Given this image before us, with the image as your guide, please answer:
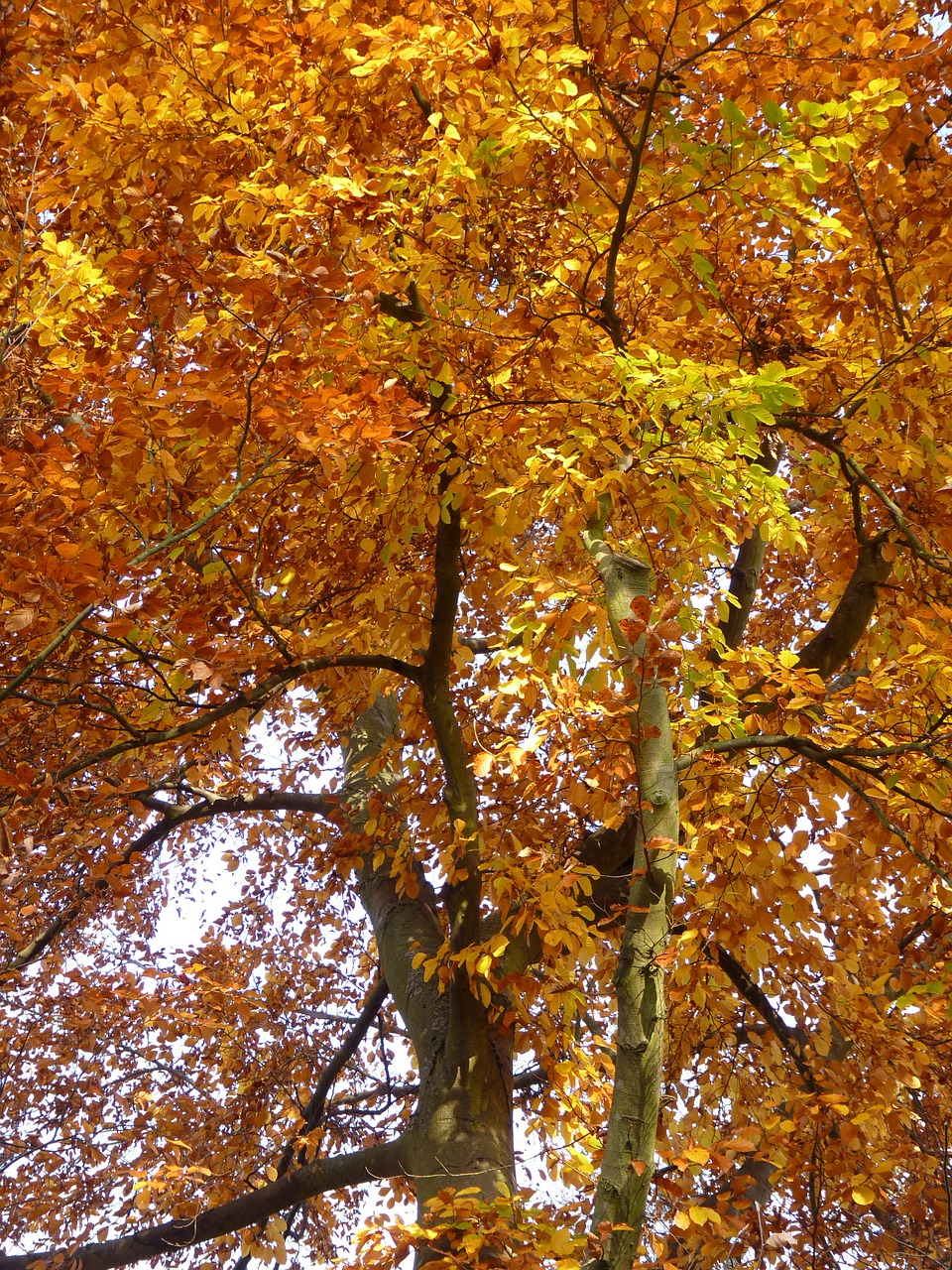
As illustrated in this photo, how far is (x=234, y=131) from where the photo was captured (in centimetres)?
385

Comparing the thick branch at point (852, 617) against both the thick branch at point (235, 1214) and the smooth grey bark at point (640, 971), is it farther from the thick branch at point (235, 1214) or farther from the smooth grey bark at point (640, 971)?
the thick branch at point (235, 1214)

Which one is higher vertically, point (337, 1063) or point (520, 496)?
point (520, 496)

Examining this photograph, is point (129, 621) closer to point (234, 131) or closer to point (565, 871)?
point (565, 871)

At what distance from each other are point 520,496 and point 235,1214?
457 cm

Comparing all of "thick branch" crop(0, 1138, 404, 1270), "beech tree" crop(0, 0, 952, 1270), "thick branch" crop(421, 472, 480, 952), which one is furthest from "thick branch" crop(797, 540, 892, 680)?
"thick branch" crop(0, 1138, 404, 1270)

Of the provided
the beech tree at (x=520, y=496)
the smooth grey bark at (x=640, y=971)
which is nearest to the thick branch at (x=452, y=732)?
the beech tree at (x=520, y=496)

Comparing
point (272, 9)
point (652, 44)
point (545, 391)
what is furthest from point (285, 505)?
point (652, 44)

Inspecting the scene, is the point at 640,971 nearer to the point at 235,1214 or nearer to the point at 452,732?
the point at 452,732

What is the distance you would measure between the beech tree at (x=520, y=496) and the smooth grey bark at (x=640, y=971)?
0.04 feet

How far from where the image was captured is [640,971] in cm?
282

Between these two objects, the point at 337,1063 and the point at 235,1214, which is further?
the point at 337,1063

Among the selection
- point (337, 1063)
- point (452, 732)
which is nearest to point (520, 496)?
point (452, 732)

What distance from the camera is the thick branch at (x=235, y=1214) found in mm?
4879

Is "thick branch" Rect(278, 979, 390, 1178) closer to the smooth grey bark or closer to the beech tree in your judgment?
the beech tree
